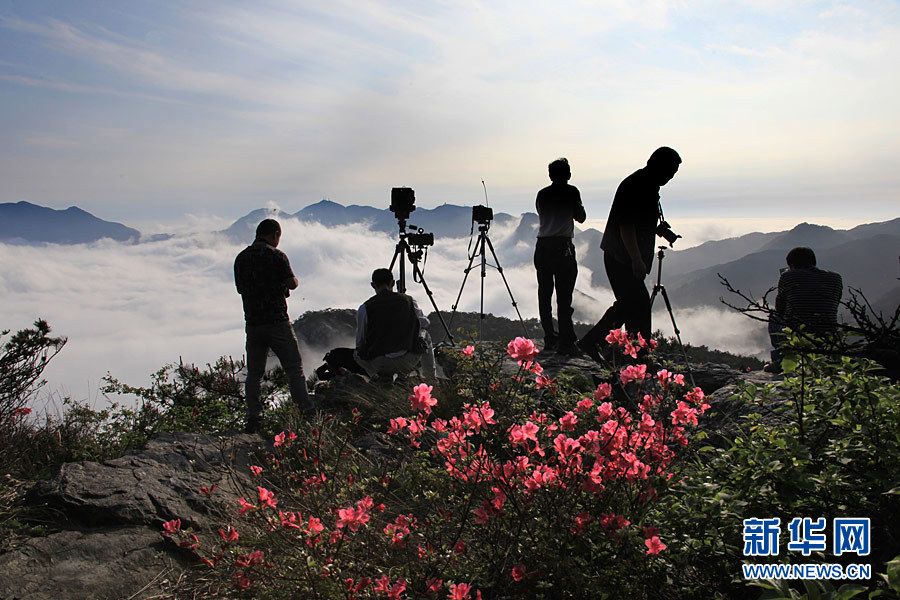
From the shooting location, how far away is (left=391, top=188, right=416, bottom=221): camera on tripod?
7559 millimetres

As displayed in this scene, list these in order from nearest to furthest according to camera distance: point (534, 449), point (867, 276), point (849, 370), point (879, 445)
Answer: point (879, 445) → point (534, 449) → point (849, 370) → point (867, 276)

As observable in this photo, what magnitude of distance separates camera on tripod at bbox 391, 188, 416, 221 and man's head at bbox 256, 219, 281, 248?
2.14 m

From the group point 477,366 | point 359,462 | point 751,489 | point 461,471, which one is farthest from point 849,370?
point 359,462

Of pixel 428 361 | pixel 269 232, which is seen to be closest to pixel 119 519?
pixel 269 232

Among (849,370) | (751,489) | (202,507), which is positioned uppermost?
(849,370)

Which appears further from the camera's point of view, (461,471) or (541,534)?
(461,471)

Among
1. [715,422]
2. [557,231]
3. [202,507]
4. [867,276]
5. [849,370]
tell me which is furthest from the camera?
[867,276]

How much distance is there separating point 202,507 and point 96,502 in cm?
58

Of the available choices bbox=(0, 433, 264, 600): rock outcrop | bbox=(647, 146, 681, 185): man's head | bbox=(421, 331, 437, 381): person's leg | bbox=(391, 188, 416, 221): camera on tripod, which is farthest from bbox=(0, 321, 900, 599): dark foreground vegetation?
bbox=(391, 188, 416, 221): camera on tripod

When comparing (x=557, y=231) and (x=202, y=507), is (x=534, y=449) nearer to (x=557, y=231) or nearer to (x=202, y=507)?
(x=202, y=507)

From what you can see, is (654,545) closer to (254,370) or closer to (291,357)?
(291,357)

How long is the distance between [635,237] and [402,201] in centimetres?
319

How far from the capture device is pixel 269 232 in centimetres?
555

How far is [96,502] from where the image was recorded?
3.46 m
